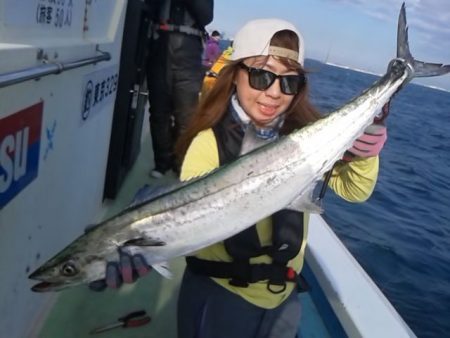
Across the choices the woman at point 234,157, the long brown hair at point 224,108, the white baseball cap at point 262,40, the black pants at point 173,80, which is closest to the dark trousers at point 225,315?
the woman at point 234,157

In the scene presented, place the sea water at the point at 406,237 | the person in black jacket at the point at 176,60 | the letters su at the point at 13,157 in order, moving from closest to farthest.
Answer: the letters su at the point at 13,157 < the person in black jacket at the point at 176,60 < the sea water at the point at 406,237

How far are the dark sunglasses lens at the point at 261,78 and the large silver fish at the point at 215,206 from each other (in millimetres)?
243

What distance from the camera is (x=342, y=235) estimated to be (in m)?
6.67

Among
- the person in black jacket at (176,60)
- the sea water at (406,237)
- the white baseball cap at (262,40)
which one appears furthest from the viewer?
the sea water at (406,237)

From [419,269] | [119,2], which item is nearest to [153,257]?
[119,2]

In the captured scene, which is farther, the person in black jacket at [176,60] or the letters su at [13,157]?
the person in black jacket at [176,60]

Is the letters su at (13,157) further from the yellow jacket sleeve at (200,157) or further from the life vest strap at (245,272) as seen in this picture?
the life vest strap at (245,272)

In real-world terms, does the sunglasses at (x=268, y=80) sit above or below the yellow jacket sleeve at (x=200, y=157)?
above

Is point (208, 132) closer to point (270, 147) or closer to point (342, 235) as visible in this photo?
point (270, 147)

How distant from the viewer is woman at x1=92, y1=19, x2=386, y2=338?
170 cm

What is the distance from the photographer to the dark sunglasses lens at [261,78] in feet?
5.53

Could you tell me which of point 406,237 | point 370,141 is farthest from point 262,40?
point 406,237

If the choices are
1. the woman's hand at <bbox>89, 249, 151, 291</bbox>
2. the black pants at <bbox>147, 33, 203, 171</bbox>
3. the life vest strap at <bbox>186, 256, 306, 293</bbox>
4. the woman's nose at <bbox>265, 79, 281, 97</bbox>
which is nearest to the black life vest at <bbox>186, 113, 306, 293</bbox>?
the life vest strap at <bbox>186, 256, 306, 293</bbox>

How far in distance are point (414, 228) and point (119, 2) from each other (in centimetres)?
682
